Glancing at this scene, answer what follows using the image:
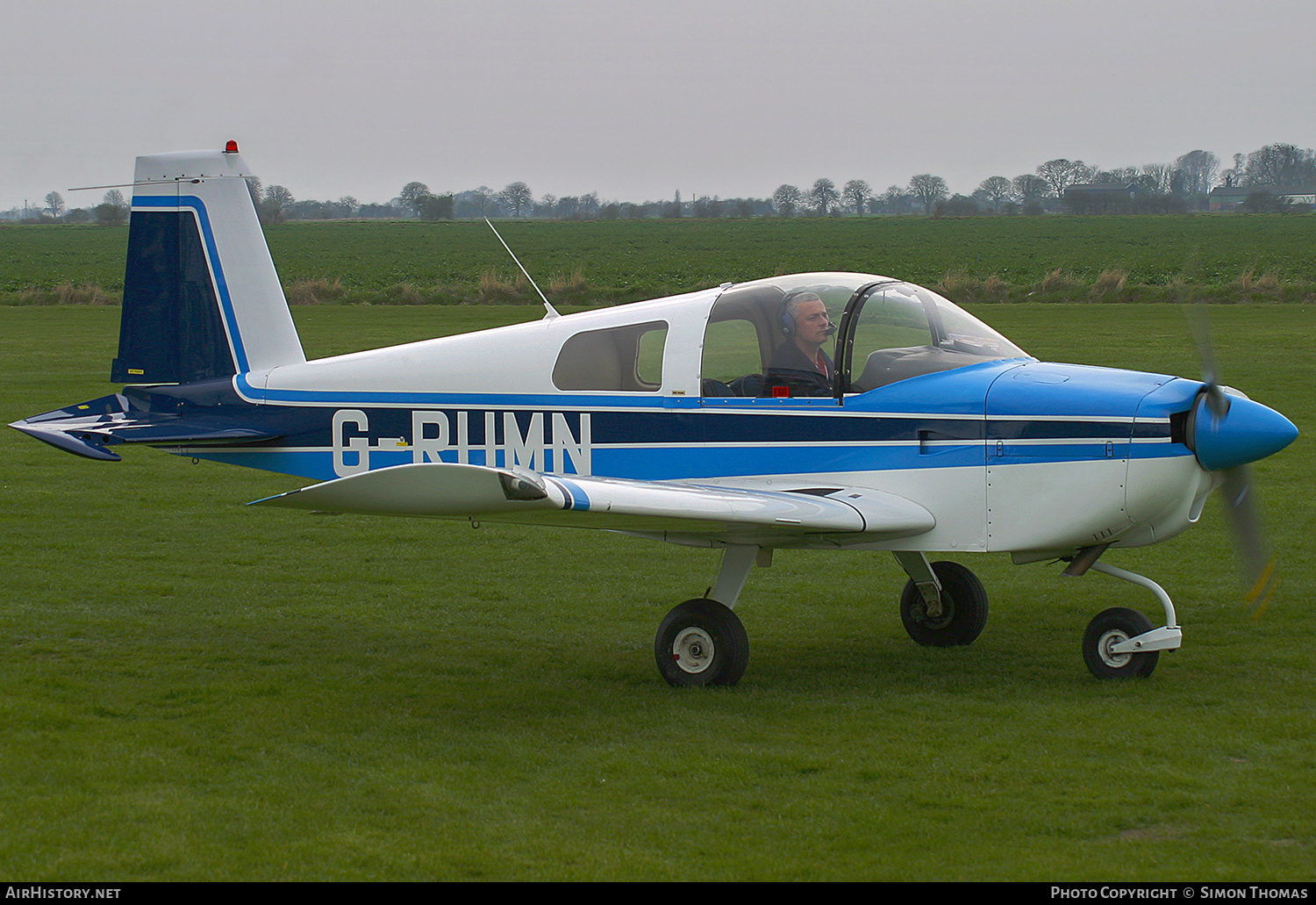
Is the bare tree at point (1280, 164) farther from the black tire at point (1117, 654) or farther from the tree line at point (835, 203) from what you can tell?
the black tire at point (1117, 654)

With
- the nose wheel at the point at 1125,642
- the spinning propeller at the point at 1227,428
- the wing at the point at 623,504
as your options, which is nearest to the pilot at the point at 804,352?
the wing at the point at 623,504

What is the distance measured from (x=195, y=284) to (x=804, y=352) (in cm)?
424

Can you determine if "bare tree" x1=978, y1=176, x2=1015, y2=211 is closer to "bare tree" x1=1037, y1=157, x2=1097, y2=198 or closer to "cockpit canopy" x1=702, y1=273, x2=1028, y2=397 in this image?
"bare tree" x1=1037, y1=157, x2=1097, y2=198

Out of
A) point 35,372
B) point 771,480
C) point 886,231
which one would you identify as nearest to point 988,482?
point 771,480

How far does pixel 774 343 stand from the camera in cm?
710

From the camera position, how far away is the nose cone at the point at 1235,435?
618 centimetres

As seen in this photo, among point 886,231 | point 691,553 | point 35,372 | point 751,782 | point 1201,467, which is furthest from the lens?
point 886,231

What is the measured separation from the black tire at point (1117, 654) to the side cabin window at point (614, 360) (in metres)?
2.77

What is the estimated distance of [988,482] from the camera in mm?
6617

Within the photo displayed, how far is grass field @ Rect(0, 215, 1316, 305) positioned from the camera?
39.1 metres

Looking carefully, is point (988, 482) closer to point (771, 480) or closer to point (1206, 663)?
point (771, 480)

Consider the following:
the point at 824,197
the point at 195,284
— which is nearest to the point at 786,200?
the point at 824,197

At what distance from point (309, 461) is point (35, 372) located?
16.8m

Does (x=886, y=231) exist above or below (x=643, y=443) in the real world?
above
